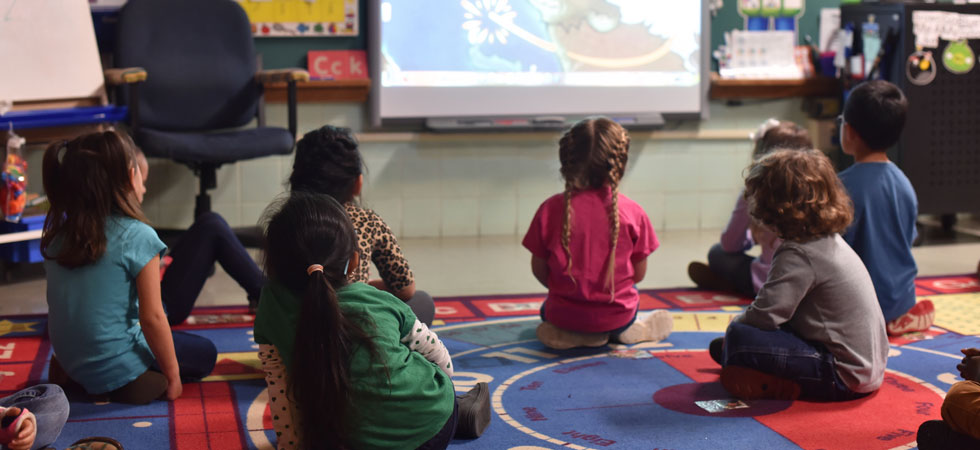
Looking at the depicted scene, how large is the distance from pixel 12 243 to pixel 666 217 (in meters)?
2.79

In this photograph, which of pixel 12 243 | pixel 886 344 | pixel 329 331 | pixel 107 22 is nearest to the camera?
pixel 329 331

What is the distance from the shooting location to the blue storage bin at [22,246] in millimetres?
3229

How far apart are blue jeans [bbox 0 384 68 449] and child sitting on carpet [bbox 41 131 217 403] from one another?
333mm

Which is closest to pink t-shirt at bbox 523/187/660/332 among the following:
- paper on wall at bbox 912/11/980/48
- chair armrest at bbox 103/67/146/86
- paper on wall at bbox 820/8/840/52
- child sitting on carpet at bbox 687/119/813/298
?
child sitting on carpet at bbox 687/119/813/298

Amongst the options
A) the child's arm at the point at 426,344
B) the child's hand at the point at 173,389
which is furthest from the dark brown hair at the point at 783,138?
the child's hand at the point at 173,389

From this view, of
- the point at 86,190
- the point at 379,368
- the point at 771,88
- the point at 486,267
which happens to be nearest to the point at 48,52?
the point at 486,267

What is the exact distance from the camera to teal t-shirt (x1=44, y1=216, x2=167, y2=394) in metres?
1.92

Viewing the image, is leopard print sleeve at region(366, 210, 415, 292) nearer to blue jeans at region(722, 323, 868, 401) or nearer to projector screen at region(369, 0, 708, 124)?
blue jeans at region(722, 323, 868, 401)

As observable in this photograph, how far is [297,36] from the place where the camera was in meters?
4.15

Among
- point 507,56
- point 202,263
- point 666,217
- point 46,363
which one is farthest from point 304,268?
point 666,217

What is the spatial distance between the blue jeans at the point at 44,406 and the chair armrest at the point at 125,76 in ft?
6.62

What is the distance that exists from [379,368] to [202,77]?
2673 millimetres

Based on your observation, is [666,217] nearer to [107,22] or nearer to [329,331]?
[107,22]

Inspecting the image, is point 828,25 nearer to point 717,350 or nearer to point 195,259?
point 717,350
